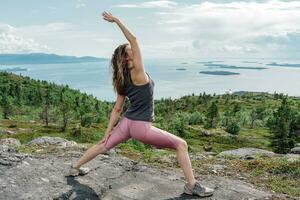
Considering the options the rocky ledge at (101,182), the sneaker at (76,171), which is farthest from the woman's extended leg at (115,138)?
the rocky ledge at (101,182)

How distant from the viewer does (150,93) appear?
977 centimetres

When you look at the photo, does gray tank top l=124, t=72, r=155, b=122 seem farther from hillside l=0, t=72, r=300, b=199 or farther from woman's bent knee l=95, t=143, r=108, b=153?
hillside l=0, t=72, r=300, b=199

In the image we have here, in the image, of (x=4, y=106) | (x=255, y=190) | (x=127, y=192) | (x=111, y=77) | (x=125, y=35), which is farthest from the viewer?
(x=4, y=106)

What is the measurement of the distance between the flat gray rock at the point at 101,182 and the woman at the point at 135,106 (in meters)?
0.98

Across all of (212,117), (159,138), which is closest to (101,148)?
(159,138)

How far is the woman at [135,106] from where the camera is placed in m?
9.41

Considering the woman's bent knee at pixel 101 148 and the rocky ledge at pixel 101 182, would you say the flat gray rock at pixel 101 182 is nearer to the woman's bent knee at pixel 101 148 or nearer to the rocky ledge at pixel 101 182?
the rocky ledge at pixel 101 182

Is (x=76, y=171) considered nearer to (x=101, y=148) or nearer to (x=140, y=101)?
(x=101, y=148)

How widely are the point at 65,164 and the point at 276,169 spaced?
23.3 feet

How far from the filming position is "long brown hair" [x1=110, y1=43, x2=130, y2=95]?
9.46m

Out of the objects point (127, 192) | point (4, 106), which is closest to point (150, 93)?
point (127, 192)

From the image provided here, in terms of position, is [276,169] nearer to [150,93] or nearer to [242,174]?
[242,174]

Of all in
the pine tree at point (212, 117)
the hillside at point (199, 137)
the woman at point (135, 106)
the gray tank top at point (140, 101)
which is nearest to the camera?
the woman at point (135, 106)

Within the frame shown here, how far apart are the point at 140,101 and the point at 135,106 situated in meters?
0.22
